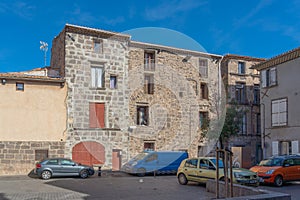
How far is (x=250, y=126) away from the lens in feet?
97.6

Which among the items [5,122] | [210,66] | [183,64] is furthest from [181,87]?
[5,122]

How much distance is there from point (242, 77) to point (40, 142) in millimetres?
17690

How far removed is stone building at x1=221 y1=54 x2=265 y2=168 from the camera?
2917cm

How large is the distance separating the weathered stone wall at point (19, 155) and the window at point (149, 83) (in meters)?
15.8

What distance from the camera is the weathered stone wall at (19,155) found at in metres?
19.4

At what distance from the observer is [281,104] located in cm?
2253

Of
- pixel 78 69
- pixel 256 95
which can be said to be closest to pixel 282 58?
pixel 256 95

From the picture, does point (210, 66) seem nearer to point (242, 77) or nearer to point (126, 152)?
point (126, 152)

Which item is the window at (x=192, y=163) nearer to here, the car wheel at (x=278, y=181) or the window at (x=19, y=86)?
the car wheel at (x=278, y=181)

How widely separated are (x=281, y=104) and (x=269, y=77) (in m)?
2.35

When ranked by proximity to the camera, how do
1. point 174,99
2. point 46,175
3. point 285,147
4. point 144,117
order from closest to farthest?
point 174,99 < point 144,117 < point 46,175 < point 285,147

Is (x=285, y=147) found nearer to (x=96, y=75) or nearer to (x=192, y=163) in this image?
(x=192, y=163)

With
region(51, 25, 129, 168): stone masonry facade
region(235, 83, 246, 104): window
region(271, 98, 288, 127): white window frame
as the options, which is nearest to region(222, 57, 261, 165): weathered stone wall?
region(235, 83, 246, 104): window

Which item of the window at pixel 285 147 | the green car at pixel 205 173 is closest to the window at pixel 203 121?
the green car at pixel 205 173
